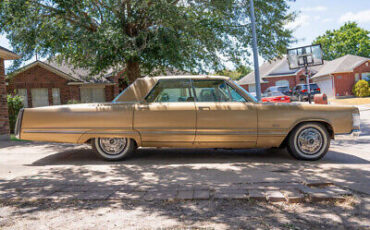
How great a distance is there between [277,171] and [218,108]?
60.4 inches

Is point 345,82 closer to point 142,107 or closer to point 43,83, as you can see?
point 43,83

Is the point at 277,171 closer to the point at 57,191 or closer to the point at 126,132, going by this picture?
the point at 126,132

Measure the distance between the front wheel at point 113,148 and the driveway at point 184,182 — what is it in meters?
0.17

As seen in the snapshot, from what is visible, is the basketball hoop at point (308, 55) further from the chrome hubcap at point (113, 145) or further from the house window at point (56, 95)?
the house window at point (56, 95)

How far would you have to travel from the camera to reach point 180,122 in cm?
550

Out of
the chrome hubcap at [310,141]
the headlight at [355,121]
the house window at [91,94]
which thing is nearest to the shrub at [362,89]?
the house window at [91,94]

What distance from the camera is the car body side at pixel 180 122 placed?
546 centimetres

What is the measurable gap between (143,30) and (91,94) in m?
15.4

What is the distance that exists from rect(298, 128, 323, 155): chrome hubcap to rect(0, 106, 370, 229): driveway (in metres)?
0.27

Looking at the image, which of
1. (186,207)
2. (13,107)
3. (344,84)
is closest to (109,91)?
(13,107)

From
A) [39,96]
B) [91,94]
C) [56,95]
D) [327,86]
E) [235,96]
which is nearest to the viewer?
[235,96]

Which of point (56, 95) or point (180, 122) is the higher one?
point (56, 95)

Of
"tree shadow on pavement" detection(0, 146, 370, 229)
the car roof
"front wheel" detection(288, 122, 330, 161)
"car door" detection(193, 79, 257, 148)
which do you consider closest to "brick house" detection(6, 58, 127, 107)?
the car roof

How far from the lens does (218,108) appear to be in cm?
550
